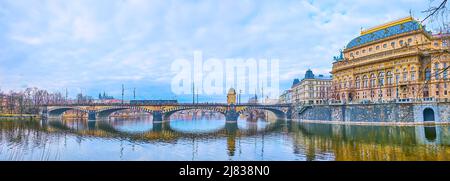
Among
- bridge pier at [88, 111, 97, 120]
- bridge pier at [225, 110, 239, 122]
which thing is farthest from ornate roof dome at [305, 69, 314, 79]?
bridge pier at [88, 111, 97, 120]

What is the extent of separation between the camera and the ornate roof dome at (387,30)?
2689 inches

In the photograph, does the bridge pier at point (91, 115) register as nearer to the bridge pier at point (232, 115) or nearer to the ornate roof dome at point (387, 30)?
the bridge pier at point (232, 115)

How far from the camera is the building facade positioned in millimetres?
60781

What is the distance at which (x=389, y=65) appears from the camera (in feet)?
219

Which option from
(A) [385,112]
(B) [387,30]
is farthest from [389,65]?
(A) [385,112]

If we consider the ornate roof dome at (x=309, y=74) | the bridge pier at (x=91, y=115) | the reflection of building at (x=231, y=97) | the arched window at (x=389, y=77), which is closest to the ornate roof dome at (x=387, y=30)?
the arched window at (x=389, y=77)

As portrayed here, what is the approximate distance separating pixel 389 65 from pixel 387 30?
12.2 m

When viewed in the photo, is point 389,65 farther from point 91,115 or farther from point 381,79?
point 91,115

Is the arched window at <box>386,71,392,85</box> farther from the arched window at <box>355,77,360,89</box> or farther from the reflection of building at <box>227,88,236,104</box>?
the reflection of building at <box>227,88,236,104</box>

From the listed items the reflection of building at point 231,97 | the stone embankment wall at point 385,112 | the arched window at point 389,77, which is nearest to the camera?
the stone embankment wall at point 385,112
